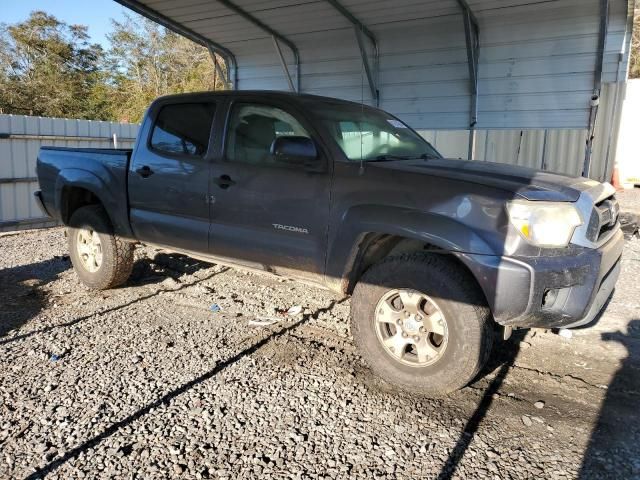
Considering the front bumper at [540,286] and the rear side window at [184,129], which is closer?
the front bumper at [540,286]

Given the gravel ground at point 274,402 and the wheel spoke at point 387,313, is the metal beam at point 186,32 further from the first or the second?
the wheel spoke at point 387,313

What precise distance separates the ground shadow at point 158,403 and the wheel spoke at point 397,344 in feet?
3.79

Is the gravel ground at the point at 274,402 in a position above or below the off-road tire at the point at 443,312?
below

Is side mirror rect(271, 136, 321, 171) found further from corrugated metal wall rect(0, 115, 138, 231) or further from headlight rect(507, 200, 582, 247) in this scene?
corrugated metal wall rect(0, 115, 138, 231)

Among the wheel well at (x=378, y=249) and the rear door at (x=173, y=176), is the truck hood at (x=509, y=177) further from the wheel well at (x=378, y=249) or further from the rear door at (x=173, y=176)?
the rear door at (x=173, y=176)

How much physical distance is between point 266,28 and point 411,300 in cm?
718

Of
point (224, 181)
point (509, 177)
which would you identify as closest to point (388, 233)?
point (509, 177)

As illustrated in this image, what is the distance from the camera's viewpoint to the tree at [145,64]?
34.5m

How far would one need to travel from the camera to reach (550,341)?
14.4 feet

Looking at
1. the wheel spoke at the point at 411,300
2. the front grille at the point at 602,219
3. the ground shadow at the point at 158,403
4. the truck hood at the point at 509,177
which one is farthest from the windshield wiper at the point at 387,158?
the ground shadow at the point at 158,403

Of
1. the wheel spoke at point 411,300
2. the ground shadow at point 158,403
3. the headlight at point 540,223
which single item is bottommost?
the ground shadow at point 158,403

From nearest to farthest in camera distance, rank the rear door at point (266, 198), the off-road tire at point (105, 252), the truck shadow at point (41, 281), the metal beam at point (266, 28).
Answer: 1. the rear door at point (266, 198)
2. the truck shadow at point (41, 281)
3. the off-road tire at point (105, 252)
4. the metal beam at point (266, 28)

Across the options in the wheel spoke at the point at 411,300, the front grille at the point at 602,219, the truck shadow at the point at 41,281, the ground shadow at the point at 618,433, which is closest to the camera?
the ground shadow at the point at 618,433

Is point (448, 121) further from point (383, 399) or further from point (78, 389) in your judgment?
point (78, 389)
